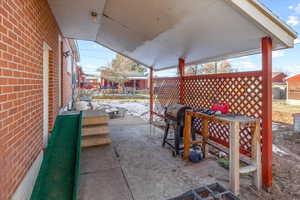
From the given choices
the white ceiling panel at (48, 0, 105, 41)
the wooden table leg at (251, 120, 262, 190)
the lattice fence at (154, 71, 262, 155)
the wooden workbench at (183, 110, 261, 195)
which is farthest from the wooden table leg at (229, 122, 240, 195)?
the white ceiling panel at (48, 0, 105, 41)

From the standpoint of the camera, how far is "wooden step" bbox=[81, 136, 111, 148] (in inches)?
167

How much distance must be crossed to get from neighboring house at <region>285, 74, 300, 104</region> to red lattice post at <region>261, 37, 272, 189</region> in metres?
17.7

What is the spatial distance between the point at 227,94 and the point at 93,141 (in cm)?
331

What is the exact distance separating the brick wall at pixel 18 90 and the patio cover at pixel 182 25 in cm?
159

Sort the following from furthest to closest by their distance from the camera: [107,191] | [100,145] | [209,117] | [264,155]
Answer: [100,145], [209,117], [264,155], [107,191]

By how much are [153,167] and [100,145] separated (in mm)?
1712

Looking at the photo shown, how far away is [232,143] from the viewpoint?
8.52 ft

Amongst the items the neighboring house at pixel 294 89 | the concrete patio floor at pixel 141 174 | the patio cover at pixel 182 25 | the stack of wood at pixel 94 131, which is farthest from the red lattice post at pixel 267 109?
the neighboring house at pixel 294 89

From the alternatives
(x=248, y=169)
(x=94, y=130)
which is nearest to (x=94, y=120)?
(x=94, y=130)

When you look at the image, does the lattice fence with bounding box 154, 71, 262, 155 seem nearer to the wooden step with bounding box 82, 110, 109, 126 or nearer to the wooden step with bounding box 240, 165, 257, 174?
the wooden step with bounding box 240, 165, 257, 174

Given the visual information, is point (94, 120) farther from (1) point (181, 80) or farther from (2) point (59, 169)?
(1) point (181, 80)

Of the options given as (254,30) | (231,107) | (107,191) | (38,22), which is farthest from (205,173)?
(38,22)

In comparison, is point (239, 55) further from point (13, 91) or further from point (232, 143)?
point (13, 91)

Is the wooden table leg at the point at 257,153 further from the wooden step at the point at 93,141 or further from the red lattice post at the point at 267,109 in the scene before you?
the wooden step at the point at 93,141
